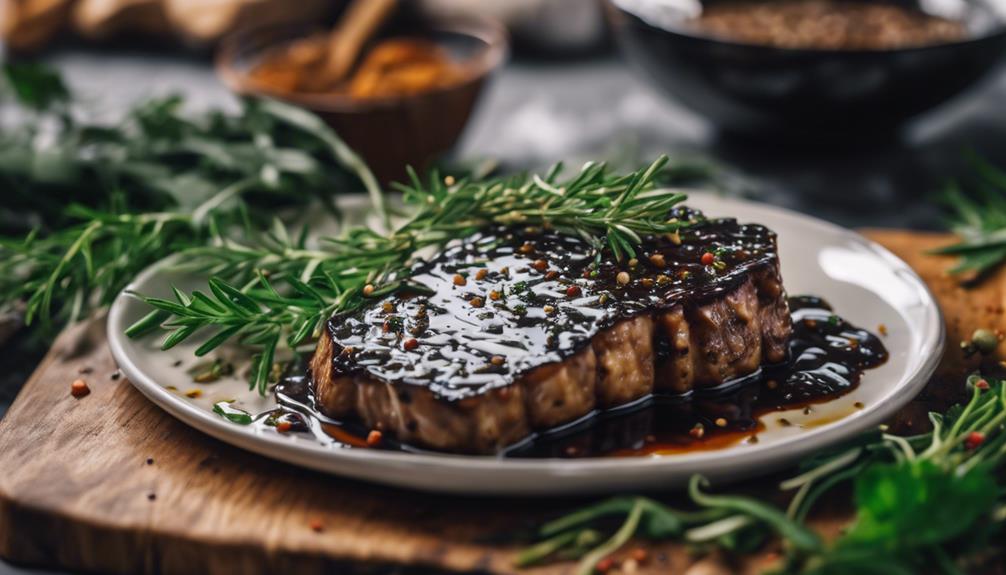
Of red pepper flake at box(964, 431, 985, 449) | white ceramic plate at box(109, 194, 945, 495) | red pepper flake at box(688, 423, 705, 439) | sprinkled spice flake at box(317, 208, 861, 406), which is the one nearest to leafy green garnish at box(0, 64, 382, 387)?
white ceramic plate at box(109, 194, 945, 495)

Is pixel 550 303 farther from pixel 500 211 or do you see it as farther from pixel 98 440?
pixel 98 440

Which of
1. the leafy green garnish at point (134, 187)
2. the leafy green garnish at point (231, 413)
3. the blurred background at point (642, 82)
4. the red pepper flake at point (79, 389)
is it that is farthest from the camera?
the blurred background at point (642, 82)

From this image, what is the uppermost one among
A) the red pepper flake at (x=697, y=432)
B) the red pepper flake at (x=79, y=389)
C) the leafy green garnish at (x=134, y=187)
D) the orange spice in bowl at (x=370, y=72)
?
the red pepper flake at (x=697, y=432)

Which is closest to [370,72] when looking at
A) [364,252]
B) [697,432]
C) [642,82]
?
[364,252]

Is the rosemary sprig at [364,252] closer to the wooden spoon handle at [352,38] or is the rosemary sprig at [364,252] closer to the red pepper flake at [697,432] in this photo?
the red pepper flake at [697,432]

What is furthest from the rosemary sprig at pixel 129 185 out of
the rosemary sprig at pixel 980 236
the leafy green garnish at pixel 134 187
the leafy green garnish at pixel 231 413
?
the rosemary sprig at pixel 980 236

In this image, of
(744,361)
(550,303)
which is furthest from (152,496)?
(744,361)

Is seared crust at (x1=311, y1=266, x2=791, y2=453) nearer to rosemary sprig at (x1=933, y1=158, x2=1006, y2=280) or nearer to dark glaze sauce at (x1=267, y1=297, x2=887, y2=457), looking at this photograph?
dark glaze sauce at (x1=267, y1=297, x2=887, y2=457)
